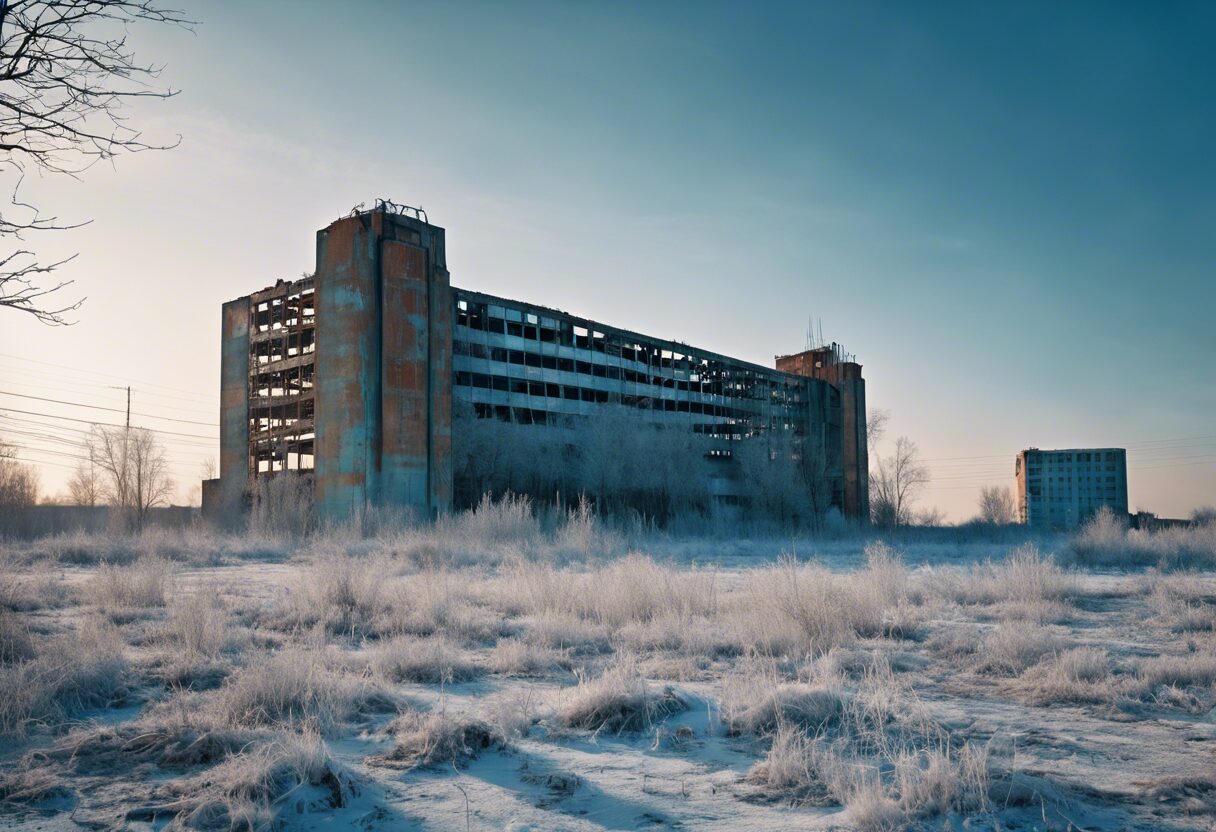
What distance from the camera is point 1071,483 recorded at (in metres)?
70.2

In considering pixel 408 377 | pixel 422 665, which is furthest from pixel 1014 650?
pixel 408 377

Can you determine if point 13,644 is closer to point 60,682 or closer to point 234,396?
point 60,682

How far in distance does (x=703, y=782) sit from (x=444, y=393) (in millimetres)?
32107

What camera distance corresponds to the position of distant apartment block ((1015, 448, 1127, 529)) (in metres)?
69.1

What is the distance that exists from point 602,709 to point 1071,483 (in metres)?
74.6

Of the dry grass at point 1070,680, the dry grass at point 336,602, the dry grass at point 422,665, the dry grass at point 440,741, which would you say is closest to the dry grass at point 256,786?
Result: the dry grass at point 440,741

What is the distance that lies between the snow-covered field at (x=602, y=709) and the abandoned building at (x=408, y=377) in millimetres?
23010

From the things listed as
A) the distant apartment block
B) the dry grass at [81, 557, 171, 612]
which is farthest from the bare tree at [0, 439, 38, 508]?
the distant apartment block

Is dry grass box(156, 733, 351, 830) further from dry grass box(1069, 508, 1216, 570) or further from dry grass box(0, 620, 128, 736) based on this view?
dry grass box(1069, 508, 1216, 570)

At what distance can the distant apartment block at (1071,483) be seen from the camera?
6912cm

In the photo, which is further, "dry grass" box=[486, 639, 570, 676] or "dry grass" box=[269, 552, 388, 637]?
"dry grass" box=[269, 552, 388, 637]

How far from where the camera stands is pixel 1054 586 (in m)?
11.7

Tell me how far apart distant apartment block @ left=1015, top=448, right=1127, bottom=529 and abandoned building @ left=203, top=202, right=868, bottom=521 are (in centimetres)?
2224

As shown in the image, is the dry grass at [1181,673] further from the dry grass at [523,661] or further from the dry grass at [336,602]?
the dry grass at [336,602]
